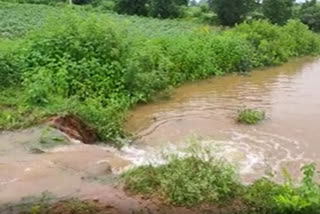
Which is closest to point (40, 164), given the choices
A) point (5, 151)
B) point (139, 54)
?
point (5, 151)

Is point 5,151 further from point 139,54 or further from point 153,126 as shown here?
point 139,54

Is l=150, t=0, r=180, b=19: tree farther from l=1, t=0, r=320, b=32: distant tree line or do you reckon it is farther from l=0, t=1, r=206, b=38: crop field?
l=0, t=1, r=206, b=38: crop field

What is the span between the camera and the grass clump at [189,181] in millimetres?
4992

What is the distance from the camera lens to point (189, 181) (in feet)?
16.7

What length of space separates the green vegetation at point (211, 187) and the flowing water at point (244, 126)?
92 centimetres

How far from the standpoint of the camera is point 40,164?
612 centimetres

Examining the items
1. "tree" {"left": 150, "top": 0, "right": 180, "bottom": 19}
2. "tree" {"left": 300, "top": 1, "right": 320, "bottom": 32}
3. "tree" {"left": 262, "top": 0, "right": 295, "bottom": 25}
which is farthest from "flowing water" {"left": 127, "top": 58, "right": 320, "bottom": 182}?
"tree" {"left": 150, "top": 0, "right": 180, "bottom": 19}

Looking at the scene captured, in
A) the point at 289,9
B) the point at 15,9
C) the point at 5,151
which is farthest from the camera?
the point at 289,9

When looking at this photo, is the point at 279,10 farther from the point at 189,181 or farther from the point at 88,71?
the point at 189,181

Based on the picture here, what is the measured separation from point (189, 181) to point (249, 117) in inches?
190

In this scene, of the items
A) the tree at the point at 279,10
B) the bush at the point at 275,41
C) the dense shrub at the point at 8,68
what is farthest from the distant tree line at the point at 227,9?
the dense shrub at the point at 8,68

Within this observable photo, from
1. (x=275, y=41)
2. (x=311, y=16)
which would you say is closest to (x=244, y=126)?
(x=275, y=41)

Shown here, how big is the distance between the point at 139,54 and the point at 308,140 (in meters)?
4.28

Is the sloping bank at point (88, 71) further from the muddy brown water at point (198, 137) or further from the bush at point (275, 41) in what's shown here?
the bush at point (275, 41)
